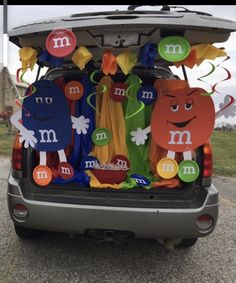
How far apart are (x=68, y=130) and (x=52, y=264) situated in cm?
115

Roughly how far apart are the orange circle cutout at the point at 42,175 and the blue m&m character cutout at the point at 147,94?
1005 mm

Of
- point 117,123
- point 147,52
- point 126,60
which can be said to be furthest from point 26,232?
point 147,52

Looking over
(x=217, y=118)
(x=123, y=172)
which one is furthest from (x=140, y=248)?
(x=217, y=118)

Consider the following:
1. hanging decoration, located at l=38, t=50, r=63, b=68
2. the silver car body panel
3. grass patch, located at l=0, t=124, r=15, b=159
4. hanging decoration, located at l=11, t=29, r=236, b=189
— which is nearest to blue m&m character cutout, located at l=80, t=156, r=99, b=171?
hanging decoration, located at l=11, t=29, r=236, b=189

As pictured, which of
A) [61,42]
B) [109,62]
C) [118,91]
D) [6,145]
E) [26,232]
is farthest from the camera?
[6,145]

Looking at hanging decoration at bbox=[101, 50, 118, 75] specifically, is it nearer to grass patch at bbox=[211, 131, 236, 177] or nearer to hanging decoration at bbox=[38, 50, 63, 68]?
hanging decoration at bbox=[38, 50, 63, 68]

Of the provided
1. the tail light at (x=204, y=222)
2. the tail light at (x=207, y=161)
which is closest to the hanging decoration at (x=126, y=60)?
the tail light at (x=207, y=161)

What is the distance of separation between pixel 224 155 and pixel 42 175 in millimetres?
8391

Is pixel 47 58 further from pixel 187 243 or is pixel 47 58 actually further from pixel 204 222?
pixel 187 243

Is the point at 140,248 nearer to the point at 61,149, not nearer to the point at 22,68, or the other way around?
the point at 61,149

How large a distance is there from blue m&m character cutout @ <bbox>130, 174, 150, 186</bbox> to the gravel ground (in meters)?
0.74

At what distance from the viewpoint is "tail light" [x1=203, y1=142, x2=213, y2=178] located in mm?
3115

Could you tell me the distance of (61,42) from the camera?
2672mm

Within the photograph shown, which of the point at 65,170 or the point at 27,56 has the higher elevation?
the point at 27,56
